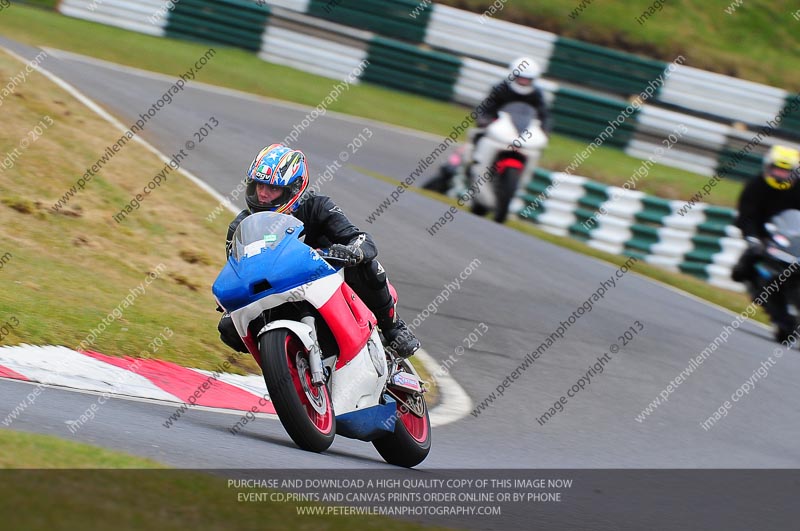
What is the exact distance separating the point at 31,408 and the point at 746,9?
26.3 meters

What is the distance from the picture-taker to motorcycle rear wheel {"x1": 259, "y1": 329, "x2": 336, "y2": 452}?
5363 millimetres

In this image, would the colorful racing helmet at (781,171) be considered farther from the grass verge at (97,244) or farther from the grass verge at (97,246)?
the grass verge at (97,244)

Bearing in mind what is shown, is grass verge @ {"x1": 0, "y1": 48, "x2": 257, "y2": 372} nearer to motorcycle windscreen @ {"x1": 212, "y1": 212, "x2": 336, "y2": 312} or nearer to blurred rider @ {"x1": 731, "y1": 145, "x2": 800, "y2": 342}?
motorcycle windscreen @ {"x1": 212, "y1": 212, "x2": 336, "y2": 312}

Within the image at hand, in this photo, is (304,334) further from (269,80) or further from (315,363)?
(269,80)

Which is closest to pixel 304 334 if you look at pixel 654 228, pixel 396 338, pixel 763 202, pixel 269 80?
pixel 396 338

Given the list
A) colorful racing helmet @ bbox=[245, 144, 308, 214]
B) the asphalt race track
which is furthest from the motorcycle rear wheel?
colorful racing helmet @ bbox=[245, 144, 308, 214]

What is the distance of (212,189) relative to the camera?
13.1m

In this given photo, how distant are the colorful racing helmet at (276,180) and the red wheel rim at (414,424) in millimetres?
1254
